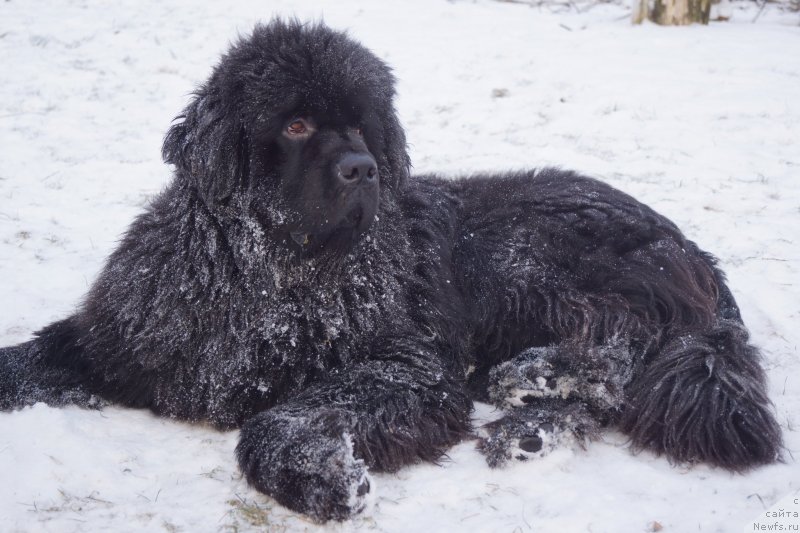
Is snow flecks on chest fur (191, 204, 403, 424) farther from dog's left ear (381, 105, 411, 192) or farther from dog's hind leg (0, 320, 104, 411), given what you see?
dog's hind leg (0, 320, 104, 411)

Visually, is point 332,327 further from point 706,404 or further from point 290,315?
point 706,404

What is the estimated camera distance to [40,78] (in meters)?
8.24

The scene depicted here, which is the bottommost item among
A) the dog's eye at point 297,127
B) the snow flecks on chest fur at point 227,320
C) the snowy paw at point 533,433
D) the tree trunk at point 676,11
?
the snowy paw at point 533,433

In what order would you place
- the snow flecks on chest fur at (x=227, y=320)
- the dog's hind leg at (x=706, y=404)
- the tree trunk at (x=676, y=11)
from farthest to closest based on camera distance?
the tree trunk at (x=676, y=11)
the snow flecks on chest fur at (x=227, y=320)
the dog's hind leg at (x=706, y=404)

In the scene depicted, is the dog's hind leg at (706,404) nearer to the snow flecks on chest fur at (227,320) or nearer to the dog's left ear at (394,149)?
the snow flecks on chest fur at (227,320)

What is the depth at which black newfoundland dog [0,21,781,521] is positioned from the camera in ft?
9.66

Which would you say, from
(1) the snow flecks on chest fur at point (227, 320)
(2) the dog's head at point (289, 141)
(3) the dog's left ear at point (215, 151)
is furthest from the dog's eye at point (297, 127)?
(1) the snow flecks on chest fur at point (227, 320)

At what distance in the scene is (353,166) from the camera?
2.93 m

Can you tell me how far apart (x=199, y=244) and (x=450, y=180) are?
5.75 ft

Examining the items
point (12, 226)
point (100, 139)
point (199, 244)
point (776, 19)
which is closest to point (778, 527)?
point (199, 244)

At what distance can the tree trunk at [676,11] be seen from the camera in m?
9.80

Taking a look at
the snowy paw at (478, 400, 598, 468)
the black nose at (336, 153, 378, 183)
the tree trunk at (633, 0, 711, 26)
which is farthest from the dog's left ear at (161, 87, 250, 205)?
the tree trunk at (633, 0, 711, 26)

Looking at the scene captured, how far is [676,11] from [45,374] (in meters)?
9.17

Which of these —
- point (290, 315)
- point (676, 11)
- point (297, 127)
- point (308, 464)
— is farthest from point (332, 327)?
point (676, 11)
